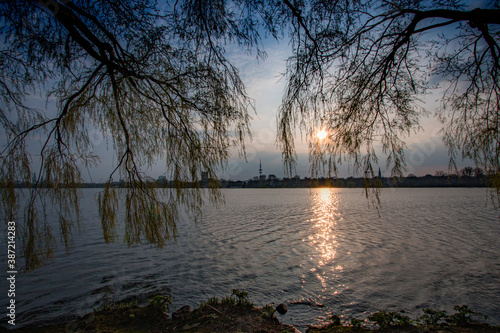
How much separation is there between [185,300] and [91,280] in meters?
2.94

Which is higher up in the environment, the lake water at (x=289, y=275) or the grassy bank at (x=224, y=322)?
the grassy bank at (x=224, y=322)

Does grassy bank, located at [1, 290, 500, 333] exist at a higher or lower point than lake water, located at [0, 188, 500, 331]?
higher

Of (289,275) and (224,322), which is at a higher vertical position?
(224,322)

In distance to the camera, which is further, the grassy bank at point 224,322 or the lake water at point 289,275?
the lake water at point 289,275

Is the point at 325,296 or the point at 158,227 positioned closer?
the point at 158,227

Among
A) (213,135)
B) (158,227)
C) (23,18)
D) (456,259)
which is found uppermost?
(23,18)

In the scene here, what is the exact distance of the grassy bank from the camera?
3.55 metres

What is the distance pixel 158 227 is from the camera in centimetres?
253

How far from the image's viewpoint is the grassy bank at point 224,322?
3.55m

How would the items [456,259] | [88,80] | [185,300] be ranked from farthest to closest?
[456,259]
[185,300]
[88,80]

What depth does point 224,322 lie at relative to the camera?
3.69 m

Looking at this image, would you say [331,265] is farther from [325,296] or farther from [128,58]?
[128,58]

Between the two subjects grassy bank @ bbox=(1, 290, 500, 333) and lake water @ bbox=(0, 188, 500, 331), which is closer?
A: grassy bank @ bbox=(1, 290, 500, 333)

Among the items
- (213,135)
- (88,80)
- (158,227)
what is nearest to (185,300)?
(158,227)
